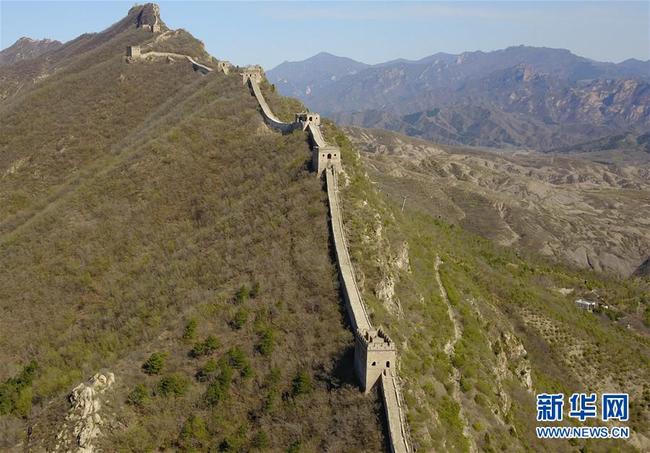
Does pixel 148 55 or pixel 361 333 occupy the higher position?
pixel 148 55

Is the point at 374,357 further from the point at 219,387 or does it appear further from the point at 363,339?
the point at 219,387

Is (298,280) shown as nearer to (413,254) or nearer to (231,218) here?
(231,218)

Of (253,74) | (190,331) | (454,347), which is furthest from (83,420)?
(253,74)

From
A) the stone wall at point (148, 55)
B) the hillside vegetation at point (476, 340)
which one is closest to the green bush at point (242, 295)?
the hillside vegetation at point (476, 340)

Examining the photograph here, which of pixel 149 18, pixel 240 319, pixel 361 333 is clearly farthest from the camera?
pixel 149 18

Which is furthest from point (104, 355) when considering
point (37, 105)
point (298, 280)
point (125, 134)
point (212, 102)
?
point (37, 105)

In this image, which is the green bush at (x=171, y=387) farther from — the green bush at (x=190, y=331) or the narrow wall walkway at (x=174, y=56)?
the narrow wall walkway at (x=174, y=56)

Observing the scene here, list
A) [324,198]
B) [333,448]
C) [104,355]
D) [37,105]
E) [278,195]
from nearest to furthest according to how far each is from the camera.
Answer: [333,448] → [104,355] → [324,198] → [278,195] → [37,105]
